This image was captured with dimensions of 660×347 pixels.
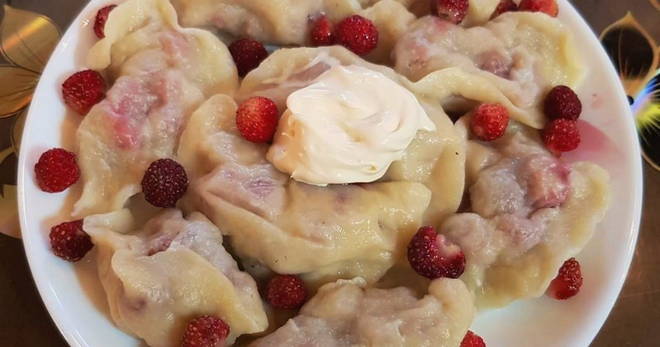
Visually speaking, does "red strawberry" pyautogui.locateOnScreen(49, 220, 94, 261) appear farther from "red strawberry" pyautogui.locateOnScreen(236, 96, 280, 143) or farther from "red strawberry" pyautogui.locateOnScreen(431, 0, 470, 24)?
"red strawberry" pyautogui.locateOnScreen(431, 0, 470, 24)

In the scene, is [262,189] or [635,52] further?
[635,52]

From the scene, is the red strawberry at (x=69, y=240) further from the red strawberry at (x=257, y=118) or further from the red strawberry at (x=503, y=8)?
the red strawberry at (x=503, y=8)

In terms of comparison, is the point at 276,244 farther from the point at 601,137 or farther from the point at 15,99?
the point at 15,99

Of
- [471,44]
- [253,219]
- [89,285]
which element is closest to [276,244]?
[253,219]

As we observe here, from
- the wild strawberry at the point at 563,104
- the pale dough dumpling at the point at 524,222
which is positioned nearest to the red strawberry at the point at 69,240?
the pale dough dumpling at the point at 524,222

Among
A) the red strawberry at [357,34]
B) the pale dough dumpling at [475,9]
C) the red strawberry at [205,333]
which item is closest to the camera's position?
the red strawberry at [205,333]

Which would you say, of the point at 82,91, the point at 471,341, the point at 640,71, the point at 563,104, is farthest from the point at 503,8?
the point at 82,91

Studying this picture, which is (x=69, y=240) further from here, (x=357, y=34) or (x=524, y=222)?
(x=524, y=222)
